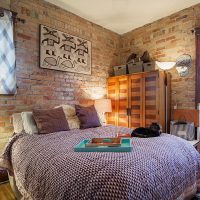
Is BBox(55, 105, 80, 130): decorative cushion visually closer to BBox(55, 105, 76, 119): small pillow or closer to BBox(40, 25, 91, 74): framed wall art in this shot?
BBox(55, 105, 76, 119): small pillow

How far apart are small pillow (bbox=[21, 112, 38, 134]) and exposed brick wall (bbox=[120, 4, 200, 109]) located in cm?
249

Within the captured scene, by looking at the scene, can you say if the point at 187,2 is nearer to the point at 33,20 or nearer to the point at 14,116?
the point at 33,20

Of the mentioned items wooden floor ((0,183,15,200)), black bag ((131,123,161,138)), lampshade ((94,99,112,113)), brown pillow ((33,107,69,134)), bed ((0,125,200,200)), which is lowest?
wooden floor ((0,183,15,200))

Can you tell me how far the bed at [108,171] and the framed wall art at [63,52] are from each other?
5.29 ft

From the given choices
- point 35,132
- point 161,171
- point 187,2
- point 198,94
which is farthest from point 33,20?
point 198,94

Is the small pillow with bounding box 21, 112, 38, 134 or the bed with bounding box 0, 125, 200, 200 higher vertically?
the small pillow with bounding box 21, 112, 38, 134

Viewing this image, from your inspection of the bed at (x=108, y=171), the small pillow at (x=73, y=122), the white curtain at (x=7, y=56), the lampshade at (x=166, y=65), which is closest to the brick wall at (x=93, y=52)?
the white curtain at (x=7, y=56)

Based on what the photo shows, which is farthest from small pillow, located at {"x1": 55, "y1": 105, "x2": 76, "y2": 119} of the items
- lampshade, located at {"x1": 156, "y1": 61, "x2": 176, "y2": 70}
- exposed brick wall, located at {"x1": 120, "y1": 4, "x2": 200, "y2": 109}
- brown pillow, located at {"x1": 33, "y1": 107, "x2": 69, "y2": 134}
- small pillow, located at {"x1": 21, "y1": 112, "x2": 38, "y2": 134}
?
exposed brick wall, located at {"x1": 120, "y1": 4, "x2": 200, "y2": 109}

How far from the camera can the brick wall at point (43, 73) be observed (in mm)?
2578

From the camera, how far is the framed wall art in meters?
2.86

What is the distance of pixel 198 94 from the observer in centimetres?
289

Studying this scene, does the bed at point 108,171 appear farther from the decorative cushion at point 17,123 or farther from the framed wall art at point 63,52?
the framed wall art at point 63,52

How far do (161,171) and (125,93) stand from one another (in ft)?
7.72

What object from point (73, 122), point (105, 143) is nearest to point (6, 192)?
point (73, 122)
